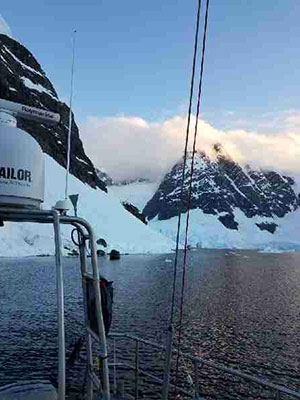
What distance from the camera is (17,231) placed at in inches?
5340

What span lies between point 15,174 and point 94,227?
152877 millimetres

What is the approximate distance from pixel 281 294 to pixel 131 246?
10553cm

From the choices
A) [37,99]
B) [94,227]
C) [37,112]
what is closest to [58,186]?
[94,227]

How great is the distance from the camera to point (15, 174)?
646 centimetres

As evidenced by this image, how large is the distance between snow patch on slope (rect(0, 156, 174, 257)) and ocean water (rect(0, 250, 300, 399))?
5972 centimetres

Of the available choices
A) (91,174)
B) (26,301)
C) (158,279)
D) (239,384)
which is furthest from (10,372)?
(91,174)

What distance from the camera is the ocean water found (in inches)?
965

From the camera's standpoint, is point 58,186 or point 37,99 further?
point 37,99

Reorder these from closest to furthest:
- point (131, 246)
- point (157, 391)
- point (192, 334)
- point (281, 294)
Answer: point (157, 391) < point (192, 334) < point (281, 294) < point (131, 246)

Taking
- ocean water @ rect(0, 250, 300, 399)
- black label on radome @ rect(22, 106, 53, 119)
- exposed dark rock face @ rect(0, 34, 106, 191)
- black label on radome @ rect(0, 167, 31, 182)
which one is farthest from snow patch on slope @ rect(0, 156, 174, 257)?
black label on radome @ rect(0, 167, 31, 182)

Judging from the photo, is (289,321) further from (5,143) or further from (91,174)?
(91,174)

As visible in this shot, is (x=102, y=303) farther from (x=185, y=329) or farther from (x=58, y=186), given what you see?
(x=58, y=186)

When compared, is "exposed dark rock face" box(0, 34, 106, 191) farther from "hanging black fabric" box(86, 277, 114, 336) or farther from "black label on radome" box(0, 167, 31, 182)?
"black label on radome" box(0, 167, 31, 182)

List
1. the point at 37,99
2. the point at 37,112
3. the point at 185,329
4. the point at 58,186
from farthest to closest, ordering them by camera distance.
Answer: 1. the point at 37,99
2. the point at 58,186
3. the point at 185,329
4. the point at 37,112
